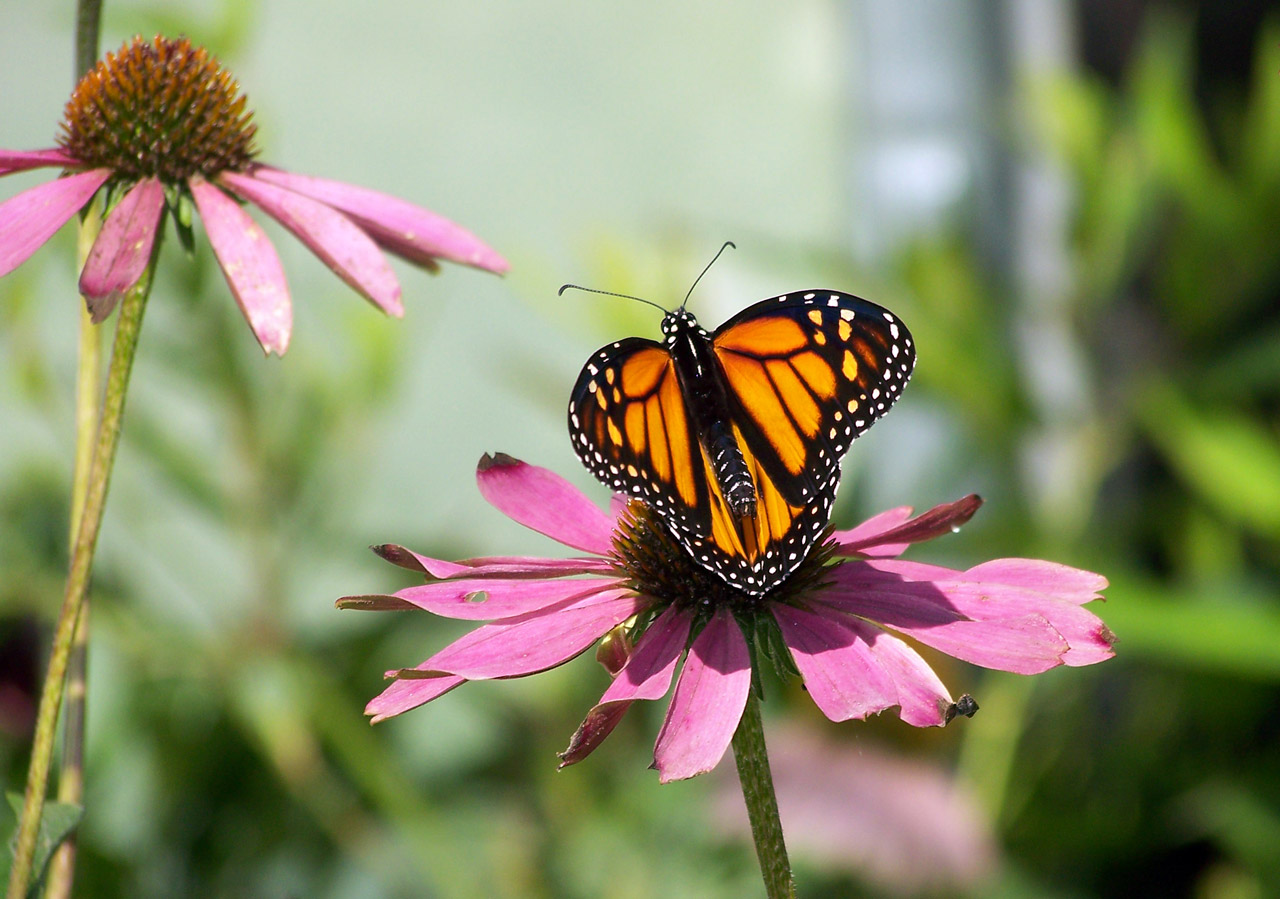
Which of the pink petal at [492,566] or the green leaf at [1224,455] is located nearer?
the pink petal at [492,566]

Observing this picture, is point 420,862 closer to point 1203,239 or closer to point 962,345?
point 962,345

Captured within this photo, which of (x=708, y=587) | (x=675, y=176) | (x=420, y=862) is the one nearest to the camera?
(x=708, y=587)

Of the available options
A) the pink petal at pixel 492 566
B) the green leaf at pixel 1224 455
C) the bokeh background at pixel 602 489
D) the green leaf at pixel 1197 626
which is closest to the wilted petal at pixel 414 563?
the pink petal at pixel 492 566

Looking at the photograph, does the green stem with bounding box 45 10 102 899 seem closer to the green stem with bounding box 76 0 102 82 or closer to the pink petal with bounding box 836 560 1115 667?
the green stem with bounding box 76 0 102 82

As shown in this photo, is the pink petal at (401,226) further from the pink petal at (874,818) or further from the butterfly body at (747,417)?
the pink petal at (874,818)

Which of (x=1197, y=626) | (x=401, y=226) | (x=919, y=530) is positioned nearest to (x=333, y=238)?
(x=401, y=226)

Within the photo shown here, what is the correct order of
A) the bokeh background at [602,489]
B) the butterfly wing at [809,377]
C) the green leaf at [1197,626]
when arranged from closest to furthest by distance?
the butterfly wing at [809,377] < the green leaf at [1197,626] < the bokeh background at [602,489]

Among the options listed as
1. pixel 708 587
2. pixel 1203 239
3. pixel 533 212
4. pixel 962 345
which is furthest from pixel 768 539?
pixel 533 212
